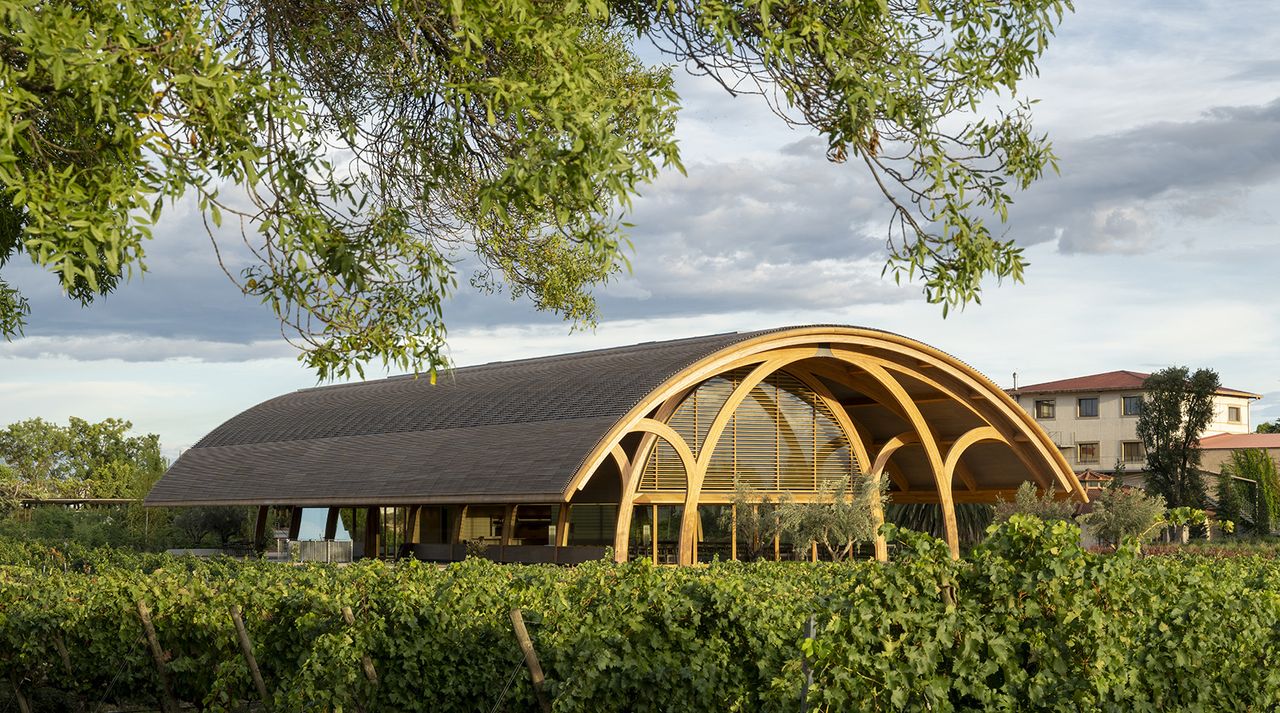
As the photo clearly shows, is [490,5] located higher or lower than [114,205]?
higher

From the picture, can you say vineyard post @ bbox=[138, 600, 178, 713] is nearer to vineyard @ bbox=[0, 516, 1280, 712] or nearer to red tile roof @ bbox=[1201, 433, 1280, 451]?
vineyard @ bbox=[0, 516, 1280, 712]

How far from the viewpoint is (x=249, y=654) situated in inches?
416

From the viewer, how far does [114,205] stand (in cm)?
700

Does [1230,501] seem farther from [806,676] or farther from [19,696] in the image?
[806,676]

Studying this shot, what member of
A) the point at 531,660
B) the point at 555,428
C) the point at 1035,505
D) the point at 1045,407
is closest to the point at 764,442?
the point at 555,428

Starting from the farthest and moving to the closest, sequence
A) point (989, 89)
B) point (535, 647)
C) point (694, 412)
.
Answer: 1. point (694, 412)
2. point (989, 89)
3. point (535, 647)

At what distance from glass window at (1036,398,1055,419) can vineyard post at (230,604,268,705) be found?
65.6 m

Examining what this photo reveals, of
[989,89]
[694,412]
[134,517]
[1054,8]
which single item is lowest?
[134,517]

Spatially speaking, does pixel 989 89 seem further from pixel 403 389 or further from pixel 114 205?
pixel 403 389

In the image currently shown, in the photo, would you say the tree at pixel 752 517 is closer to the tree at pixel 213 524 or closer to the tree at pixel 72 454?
the tree at pixel 213 524

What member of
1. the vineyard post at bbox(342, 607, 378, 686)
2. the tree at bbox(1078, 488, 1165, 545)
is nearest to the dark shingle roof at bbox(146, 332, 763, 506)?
the tree at bbox(1078, 488, 1165, 545)

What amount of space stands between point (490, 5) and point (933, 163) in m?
3.36

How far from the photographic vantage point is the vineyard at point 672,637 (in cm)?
608

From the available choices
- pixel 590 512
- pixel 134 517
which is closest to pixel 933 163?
pixel 590 512
